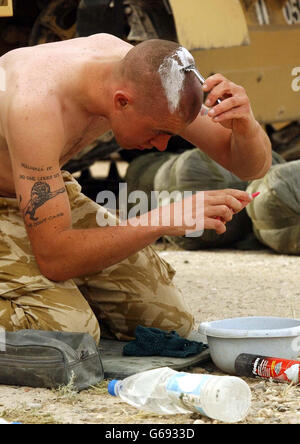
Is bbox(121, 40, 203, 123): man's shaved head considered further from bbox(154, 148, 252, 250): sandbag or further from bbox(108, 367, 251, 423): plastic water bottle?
bbox(154, 148, 252, 250): sandbag

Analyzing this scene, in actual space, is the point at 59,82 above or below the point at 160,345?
above

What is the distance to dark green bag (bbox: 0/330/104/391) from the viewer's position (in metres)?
2.88

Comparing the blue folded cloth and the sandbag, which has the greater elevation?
the blue folded cloth

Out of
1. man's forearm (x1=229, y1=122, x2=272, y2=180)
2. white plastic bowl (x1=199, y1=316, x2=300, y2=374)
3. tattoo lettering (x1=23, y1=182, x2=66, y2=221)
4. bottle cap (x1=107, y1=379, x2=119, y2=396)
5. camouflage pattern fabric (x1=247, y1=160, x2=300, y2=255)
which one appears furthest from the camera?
camouflage pattern fabric (x1=247, y1=160, x2=300, y2=255)

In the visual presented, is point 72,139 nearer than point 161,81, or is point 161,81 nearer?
point 161,81

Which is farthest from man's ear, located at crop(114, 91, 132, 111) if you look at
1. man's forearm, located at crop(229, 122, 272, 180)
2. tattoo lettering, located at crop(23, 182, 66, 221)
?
man's forearm, located at crop(229, 122, 272, 180)

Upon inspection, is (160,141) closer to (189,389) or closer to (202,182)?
(189,389)

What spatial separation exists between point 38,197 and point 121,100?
0.43 meters

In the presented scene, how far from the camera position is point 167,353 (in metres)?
3.23

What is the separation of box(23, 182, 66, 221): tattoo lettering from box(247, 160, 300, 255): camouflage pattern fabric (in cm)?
281

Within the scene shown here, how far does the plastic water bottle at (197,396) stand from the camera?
2465mm

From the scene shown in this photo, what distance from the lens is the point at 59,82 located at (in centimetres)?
315

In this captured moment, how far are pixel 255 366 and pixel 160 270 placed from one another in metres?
0.88

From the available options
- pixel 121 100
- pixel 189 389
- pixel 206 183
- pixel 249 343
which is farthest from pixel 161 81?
pixel 206 183
